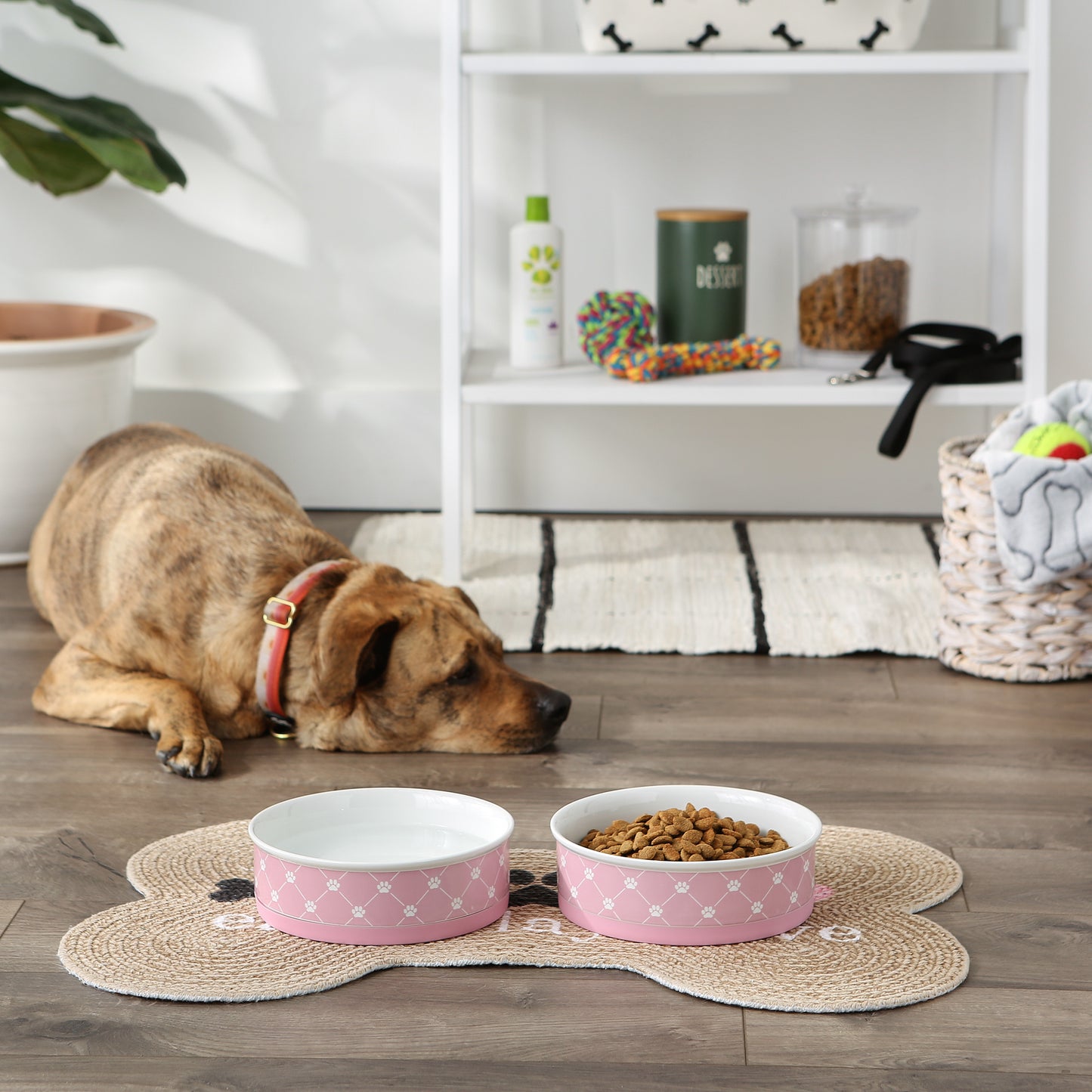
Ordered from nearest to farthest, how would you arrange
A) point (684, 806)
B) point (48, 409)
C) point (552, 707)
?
point (684, 806)
point (552, 707)
point (48, 409)

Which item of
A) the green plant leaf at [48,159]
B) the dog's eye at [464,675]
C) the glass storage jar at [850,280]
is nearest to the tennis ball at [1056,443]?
the glass storage jar at [850,280]

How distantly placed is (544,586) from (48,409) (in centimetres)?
89

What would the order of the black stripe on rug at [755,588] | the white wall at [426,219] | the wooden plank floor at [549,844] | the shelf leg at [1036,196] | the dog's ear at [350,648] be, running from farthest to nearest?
the white wall at [426,219]
the shelf leg at [1036,196]
the black stripe on rug at [755,588]
the dog's ear at [350,648]
the wooden plank floor at [549,844]

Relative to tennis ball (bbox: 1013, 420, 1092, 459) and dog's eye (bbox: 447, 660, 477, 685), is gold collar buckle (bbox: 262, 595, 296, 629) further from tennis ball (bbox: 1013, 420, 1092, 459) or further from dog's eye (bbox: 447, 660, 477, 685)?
tennis ball (bbox: 1013, 420, 1092, 459)

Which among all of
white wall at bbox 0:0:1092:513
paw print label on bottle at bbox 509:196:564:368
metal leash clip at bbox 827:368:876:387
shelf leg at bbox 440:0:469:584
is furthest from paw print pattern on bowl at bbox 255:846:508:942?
white wall at bbox 0:0:1092:513

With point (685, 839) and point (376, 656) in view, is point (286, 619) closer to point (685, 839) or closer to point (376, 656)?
point (376, 656)

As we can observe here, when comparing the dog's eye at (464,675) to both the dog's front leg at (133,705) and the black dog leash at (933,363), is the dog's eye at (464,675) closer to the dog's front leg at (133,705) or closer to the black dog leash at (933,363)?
the dog's front leg at (133,705)

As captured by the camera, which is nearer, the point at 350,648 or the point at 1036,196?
the point at 350,648

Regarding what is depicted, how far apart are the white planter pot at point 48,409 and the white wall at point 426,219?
0.41 m

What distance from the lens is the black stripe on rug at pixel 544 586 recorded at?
2.20 metres

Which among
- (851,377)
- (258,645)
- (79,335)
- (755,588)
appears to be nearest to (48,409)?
(79,335)

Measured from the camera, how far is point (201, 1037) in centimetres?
111

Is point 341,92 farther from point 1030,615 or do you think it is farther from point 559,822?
point 559,822

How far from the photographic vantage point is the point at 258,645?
172 cm
